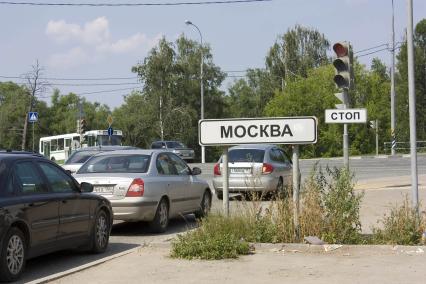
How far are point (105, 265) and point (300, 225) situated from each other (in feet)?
9.04

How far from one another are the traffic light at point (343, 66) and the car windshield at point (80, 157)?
7.32 m

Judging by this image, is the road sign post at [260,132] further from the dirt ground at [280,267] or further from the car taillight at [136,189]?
the car taillight at [136,189]

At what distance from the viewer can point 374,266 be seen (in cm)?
797

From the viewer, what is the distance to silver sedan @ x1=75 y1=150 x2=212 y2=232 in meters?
11.1

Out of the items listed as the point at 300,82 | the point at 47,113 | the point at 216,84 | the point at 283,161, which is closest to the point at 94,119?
the point at 47,113

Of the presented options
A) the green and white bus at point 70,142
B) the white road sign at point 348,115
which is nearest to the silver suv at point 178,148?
the green and white bus at point 70,142

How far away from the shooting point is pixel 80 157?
17.8 meters

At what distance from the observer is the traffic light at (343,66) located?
12477mm

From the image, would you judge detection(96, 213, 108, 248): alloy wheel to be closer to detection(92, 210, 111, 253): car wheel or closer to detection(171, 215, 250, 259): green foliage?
detection(92, 210, 111, 253): car wheel

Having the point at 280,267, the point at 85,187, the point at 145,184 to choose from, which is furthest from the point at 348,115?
the point at 85,187

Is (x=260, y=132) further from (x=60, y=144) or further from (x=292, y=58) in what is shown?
(x=292, y=58)

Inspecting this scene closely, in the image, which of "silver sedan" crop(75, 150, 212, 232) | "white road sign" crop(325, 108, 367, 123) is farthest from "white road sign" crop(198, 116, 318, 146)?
"white road sign" crop(325, 108, 367, 123)

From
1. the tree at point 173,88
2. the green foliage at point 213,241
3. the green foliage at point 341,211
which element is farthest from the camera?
the tree at point 173,88

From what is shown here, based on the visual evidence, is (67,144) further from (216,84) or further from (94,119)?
(94,119)
